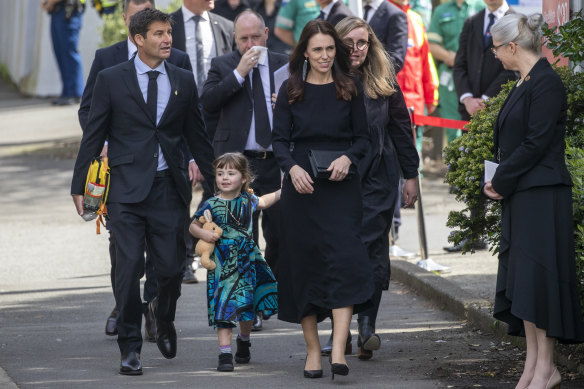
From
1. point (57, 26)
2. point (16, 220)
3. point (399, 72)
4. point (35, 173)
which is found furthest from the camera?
point (57, 26)

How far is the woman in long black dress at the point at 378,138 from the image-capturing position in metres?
7.84

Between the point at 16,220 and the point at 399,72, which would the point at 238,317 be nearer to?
the point at 399,72

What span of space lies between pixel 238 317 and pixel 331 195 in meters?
0.92

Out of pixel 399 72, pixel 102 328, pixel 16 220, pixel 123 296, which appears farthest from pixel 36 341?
pixel 16 220

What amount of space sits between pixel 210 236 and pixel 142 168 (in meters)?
0.56

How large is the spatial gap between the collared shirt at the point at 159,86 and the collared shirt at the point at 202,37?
9.02 ft

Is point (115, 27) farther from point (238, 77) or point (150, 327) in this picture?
point (150, 327)

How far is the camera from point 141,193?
24.1 feet

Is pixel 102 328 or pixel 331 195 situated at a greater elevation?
pixel 331 195

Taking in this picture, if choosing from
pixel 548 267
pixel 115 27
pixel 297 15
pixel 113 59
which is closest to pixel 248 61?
pixel 113 59

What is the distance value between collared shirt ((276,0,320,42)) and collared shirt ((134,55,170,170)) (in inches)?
253

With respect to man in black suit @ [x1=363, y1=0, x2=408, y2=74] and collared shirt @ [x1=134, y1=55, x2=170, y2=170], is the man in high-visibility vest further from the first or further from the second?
collared shirt @ [x1=134, y1=55, x2=170, y2=170]

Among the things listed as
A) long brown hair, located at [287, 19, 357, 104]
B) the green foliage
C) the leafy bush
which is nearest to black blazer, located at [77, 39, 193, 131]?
long brown hair, located at [287, 19, 357, 104]

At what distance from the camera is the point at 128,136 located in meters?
7.44
